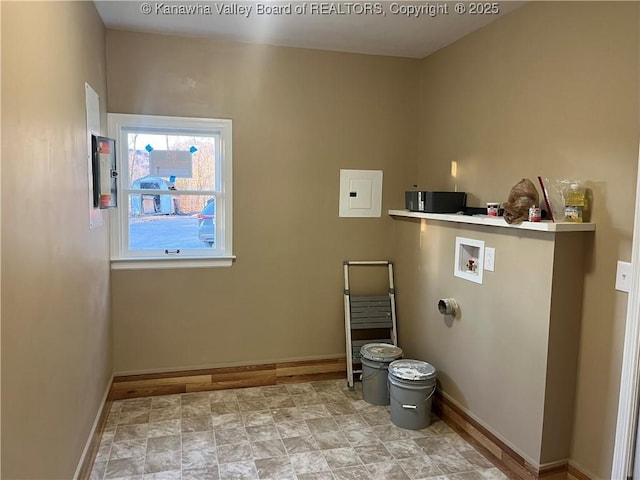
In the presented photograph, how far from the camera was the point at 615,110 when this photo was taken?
2.25m

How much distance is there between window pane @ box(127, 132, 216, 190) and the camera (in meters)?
3.51

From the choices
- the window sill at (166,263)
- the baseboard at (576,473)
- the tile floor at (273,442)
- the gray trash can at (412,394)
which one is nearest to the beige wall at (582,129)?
the baseboard at (576,473)

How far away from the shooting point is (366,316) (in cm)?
392

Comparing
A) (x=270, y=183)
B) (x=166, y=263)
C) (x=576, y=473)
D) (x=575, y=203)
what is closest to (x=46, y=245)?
(x=166, y=263)

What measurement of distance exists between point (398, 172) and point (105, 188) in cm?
225

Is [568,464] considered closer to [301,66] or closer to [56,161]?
[56,161]

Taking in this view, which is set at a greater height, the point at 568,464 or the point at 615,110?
the point at 615,110

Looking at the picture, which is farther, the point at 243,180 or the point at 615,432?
the point at 243,180

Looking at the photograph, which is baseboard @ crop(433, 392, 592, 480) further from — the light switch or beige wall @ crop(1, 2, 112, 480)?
beige wall @ crop(1, 2, 112, 480)

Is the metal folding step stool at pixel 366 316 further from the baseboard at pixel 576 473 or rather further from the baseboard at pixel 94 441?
the baseboard at pixel 94 441

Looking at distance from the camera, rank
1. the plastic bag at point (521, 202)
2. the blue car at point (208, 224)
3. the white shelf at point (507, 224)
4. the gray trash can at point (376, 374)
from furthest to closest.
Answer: the blue car at point (208, 224) → the gray trash can at point (376, 374) → the plastic bag at point (521, 202) → the white shelf at point (507, 224)

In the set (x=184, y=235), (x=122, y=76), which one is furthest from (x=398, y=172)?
(x=122, y=76)

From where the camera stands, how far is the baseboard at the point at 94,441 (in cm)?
242

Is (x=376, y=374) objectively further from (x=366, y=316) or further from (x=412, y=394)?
(x=366, y=316)
